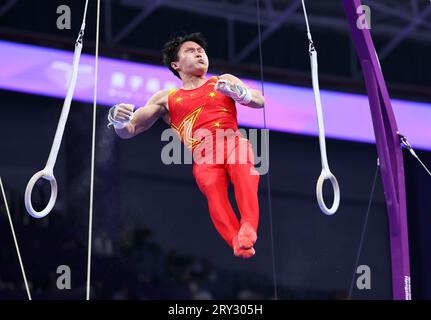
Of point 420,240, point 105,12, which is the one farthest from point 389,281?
point 105,12

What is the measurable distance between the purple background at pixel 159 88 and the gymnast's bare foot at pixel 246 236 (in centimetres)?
408

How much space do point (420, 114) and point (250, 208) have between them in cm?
505

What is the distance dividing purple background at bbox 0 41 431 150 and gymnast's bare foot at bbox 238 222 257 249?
13.4 feet

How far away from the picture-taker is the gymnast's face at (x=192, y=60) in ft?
18.9

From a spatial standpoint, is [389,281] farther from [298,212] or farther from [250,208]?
[250,208]

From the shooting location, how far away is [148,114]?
5742 millimetres

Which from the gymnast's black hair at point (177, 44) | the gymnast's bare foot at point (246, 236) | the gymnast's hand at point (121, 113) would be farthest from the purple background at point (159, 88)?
the gymnast's bare foot at point (246, 236)

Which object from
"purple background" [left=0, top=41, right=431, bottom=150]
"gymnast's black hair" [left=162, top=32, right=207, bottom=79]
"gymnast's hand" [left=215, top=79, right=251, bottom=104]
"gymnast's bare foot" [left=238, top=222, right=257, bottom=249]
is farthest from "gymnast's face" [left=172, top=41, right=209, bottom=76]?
"purple background" [left=0, top=41, right=431, bottom=150]

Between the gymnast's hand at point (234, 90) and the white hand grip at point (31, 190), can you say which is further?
the gymnast's hand at point (234, 90)

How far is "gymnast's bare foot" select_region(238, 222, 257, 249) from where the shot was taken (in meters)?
5.15

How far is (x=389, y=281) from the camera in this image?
970 centimetres

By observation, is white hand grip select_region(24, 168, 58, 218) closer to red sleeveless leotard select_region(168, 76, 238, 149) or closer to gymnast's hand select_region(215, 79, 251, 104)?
red sleeveless leotard select_region(168, 76, 238, 149)

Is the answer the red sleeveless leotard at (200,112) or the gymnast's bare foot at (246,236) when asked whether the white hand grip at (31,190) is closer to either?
the red sleeveless leotard at (200,112)

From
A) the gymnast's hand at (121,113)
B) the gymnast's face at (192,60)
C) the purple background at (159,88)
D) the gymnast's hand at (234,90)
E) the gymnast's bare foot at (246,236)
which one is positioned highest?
the purple background at (159,88)
